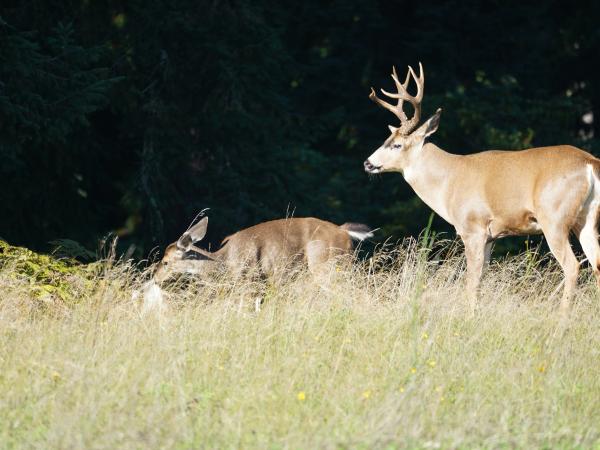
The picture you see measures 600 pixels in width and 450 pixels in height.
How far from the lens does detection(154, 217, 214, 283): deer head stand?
10.2 meters

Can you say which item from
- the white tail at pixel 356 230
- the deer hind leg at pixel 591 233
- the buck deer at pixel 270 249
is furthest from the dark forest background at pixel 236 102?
the deer hind leg at pixel 591 233

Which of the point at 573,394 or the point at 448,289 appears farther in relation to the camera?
the point at 448,289

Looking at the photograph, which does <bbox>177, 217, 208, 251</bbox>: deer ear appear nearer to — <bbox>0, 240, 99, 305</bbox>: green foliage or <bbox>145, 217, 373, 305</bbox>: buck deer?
<bbox>145, 217, 373, 305</bbox>: buck deer

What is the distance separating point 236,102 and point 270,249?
520 centimetres

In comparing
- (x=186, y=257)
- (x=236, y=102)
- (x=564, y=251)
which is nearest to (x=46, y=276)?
(x=186, y=257)

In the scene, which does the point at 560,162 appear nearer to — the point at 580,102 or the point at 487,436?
the point at 487,436

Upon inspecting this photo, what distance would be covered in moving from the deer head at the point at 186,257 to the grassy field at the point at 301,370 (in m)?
1.93

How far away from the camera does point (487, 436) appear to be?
539cm

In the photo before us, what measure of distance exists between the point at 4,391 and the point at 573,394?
127 inches

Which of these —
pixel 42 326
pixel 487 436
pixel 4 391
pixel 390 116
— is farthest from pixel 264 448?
pixel 390 116

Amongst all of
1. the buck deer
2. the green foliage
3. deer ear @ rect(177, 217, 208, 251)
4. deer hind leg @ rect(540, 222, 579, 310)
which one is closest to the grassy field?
the green foliage

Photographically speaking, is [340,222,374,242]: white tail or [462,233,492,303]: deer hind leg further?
[340,222,374,242]: white tail

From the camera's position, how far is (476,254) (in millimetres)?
9844

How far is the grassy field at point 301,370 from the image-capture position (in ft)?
17.5
